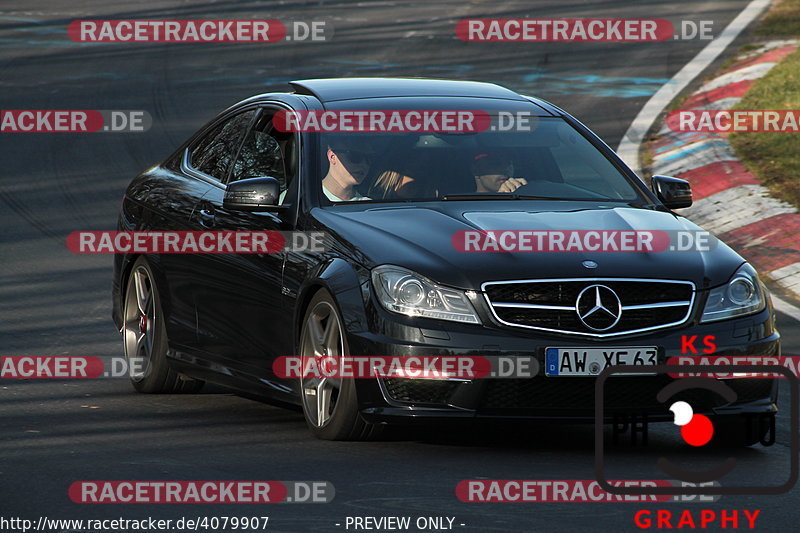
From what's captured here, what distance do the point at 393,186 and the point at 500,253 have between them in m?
1.09

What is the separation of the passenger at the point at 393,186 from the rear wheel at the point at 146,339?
5.61 feet

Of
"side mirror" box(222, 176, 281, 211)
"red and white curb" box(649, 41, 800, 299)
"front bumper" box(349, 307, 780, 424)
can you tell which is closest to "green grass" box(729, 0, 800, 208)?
"red and white curb" box(649, 41, 800, 299)

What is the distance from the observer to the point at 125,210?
10125mm

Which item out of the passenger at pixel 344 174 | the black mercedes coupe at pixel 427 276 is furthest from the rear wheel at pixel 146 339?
the passenger at pixel 344 174

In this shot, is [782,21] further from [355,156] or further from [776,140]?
[355,156]

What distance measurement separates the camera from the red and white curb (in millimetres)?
12664

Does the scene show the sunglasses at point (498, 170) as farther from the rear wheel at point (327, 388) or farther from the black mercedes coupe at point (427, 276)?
the rear wheel at point (327, 388)

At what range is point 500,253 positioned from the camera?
7.26 m

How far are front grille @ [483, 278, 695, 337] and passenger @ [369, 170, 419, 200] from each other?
3.95ft

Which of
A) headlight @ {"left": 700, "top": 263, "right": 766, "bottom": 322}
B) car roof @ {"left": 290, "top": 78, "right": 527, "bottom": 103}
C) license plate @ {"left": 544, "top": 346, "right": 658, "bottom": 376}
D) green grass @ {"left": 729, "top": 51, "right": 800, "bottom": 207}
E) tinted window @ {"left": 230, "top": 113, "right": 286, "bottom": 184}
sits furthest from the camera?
green grass @ {"left": 729, "top": 51, "right": 800, "bottom": 207}

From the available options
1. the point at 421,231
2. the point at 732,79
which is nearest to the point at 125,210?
the point at 421,231

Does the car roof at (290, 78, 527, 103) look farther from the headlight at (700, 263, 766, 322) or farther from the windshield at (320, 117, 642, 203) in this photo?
the headlight at (700, 263, 766, 322)

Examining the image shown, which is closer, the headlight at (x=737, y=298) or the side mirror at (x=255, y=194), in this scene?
the headlight at (x=737, y=298)

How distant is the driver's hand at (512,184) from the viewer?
8281mm
